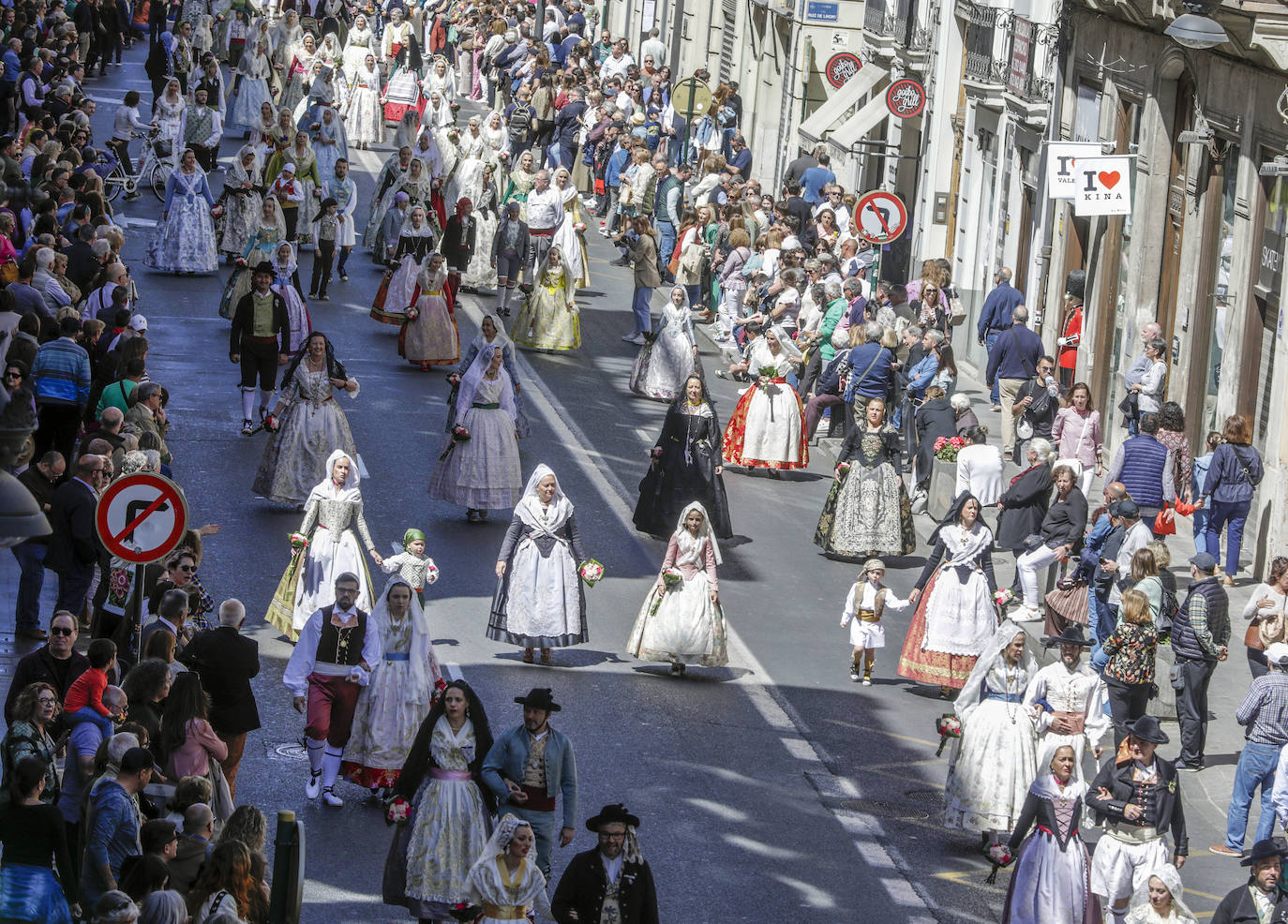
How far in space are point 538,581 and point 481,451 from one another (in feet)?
12.3

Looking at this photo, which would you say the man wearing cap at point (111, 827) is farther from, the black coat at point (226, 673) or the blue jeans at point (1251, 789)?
the blue jeans at point (1251, 789)

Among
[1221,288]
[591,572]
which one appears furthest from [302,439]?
[1221,288]

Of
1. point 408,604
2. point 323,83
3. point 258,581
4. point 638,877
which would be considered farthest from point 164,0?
point 638,877

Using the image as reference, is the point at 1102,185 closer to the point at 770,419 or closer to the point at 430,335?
the point at 770,419

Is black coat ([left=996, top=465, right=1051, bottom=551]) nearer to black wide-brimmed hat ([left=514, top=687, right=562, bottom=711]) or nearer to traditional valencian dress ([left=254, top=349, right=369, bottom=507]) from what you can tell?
traditional valencian dress ([left=254, top=349, right=369, bottom=507])

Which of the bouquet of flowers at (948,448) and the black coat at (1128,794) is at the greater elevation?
the bouquet of flowers at (948,448)

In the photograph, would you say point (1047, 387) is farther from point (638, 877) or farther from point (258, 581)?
point (638, 877)

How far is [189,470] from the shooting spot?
21.1m

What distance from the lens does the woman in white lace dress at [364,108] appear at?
42.3 metres

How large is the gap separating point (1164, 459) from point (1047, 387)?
3.81 m

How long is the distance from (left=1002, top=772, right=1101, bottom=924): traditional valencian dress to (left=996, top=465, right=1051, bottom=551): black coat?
7059mm

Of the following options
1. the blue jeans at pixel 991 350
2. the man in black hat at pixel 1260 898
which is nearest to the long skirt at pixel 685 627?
the man in black hat at pixel 1260 898

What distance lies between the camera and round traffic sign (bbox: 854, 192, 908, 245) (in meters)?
26.7

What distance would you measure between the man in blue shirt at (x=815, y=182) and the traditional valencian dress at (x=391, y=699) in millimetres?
20965
